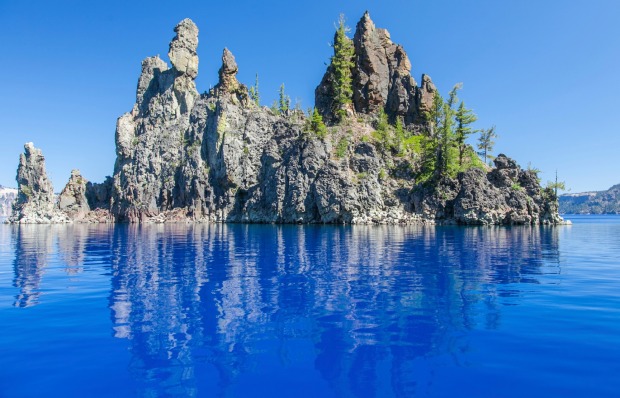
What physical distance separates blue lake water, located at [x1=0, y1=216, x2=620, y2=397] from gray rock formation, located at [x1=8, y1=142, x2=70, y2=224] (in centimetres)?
13051

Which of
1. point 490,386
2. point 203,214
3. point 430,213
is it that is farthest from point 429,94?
point 490,386

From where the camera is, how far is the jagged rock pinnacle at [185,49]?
5271 inches

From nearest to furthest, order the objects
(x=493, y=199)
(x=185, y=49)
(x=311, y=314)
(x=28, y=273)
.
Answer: (x=311, y=314) → (x=28, y=273) → (x=493, y=199) → (x=185, y=49)

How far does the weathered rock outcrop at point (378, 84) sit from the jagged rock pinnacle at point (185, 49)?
50.8 metres

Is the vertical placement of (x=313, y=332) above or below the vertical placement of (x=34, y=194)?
below

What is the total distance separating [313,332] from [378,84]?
385ft

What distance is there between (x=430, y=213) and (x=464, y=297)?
7684cm

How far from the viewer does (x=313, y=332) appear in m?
13.4

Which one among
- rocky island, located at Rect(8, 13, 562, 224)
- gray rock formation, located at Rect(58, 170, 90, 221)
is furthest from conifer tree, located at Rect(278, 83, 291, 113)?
gray rock formation, located at Rect(58, 170, 90, 221)

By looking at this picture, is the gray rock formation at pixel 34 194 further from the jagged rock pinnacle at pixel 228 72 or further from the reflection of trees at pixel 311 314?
the reflection of trees at pixel 311 314

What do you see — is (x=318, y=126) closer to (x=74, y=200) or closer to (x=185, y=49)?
(x=185, y=49)

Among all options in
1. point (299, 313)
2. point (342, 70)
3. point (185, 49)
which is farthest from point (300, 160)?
point (299, 313)

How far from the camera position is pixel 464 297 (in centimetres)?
1791

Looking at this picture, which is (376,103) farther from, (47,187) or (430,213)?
(47,187)
